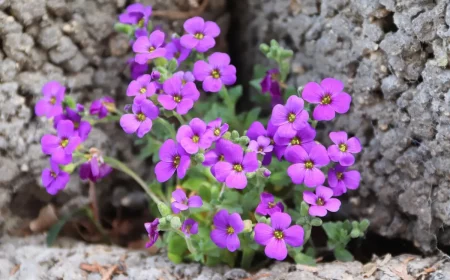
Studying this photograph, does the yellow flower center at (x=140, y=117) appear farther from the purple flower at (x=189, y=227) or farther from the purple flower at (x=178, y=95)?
the purple flower at (x=189, y=227)

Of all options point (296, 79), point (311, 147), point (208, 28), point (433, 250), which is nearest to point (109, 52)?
point (208, 28)

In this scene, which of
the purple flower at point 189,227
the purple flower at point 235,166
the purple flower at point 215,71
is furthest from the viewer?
the purple flower at point 215,71

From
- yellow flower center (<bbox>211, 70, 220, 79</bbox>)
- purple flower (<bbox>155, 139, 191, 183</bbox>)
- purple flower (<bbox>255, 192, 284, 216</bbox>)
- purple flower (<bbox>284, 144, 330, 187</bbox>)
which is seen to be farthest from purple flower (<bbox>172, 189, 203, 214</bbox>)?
yellow flower center (<bbox>211, 70, 220, 79</bbox>)

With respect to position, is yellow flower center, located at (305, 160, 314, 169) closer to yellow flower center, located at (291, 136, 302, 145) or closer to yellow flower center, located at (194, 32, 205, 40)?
yellow flower center, located at (291, 136, 302, 145)

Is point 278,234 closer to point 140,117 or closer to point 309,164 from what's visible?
point 309,164

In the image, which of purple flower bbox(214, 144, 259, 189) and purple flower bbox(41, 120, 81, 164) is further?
purple flower bbox(41, 120, 81, 164)

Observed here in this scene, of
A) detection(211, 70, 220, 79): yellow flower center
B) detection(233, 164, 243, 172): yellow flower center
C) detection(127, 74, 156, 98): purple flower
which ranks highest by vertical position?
detection(211, 70, 220, 79): yellow flower center

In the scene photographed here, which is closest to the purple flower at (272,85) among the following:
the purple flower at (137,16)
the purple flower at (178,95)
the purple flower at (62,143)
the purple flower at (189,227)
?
the purple flower at (178,95)

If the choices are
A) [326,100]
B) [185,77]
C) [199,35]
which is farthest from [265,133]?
[199,35]
